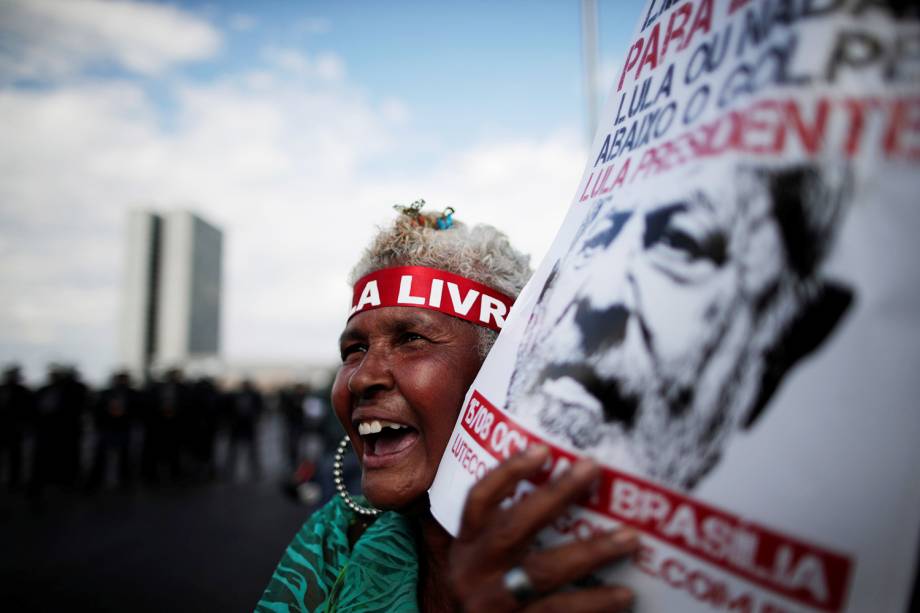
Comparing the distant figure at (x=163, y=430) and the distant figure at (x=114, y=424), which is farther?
the distant figure at (x=163, y=430)

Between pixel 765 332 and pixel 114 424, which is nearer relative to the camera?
pixel 765 332

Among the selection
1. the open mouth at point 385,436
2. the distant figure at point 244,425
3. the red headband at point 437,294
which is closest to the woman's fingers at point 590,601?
the open mouth at point 385,436

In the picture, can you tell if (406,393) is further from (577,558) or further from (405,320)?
(577,558)

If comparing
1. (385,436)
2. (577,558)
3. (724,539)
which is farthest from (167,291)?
(724,539)

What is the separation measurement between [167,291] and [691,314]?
79.2m

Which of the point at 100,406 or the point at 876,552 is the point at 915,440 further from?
the point at 100,406

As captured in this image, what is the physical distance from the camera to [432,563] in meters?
1.60

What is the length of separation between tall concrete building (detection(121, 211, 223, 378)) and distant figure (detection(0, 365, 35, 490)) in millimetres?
61243

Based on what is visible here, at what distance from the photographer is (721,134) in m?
0.71

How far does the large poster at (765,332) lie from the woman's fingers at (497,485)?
0.12 ft

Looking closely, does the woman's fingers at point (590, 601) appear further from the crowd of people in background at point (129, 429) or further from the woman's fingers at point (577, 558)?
the crowd of people in background at point (129, 429)

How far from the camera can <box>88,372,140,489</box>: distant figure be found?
10188 millimetres

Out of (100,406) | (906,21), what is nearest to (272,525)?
(100,406)

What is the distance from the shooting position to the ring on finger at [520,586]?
728 mm
